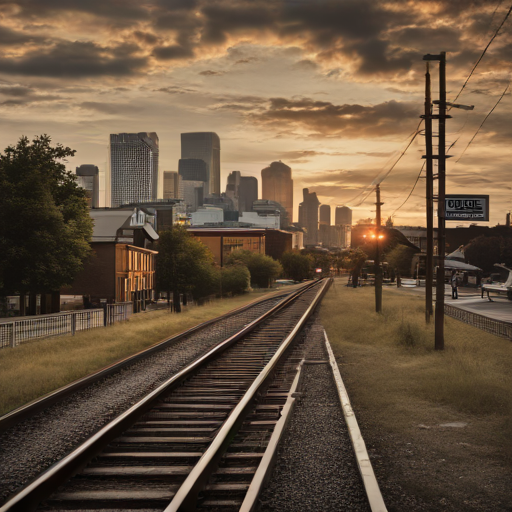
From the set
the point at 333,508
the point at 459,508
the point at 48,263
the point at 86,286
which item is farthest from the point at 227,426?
the point at 86,286

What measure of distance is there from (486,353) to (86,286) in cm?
4361

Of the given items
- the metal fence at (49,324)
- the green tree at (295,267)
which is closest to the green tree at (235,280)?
the metal fence at (49,324)

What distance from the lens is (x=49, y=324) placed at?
69.4 ft

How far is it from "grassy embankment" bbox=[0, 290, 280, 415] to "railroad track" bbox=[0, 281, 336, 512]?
3107 mm

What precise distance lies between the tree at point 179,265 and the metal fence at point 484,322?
33123 mm

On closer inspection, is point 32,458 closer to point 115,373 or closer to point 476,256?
point 115,373

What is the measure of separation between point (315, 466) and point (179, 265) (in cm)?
5299

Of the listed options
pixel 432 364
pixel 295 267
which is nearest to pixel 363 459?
pixel 432 364

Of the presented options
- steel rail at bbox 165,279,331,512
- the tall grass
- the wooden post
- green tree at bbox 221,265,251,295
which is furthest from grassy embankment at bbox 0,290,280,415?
green tree at bbox 221,265,251,295

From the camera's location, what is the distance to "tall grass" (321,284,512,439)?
10.2 metres

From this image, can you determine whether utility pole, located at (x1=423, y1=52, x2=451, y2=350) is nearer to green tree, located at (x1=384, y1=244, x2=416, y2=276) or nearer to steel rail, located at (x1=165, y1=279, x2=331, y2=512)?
steel rail, located at (x1=165, y1=279, x2=331, y2=512)

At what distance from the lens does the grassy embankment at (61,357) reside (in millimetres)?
11531

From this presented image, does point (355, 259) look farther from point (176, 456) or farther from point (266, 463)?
point (266, 463)

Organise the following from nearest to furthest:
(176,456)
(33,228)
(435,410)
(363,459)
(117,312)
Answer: (363,459) → (176,456) → (435,410) → (117,312) → (33,228)
